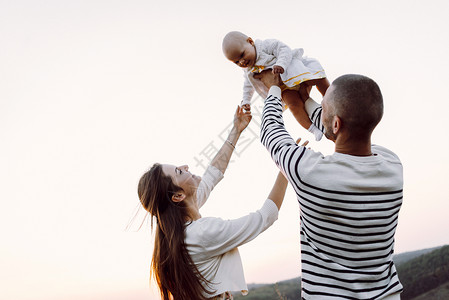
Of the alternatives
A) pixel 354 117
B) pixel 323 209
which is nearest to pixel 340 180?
pixel 323 209

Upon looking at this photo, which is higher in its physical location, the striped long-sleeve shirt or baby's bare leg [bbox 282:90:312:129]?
baby's bare leg [bbox 282:90:312:129]

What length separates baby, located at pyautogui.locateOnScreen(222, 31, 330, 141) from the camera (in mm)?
2770

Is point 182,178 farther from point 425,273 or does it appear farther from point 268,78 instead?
point 425,273

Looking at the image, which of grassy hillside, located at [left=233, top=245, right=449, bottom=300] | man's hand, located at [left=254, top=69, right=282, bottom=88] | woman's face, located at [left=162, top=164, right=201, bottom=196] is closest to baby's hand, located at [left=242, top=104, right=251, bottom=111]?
man's hand, located at [left=254, top=69, right=282, bottom=88]

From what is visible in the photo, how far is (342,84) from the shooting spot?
1777 millimetres

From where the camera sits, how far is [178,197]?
2646 mm

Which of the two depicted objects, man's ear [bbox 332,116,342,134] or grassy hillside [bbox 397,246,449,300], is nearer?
man's ear [bbox 332,116,342,134]

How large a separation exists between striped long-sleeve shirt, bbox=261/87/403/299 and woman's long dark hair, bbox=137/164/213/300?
771 mm

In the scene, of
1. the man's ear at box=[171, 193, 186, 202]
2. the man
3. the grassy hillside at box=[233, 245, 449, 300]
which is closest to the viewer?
the man

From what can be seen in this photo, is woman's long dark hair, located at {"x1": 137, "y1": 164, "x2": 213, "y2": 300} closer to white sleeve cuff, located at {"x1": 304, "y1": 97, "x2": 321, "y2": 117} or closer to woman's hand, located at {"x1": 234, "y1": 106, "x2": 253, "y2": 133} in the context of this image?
woman's hand, located at {"x1": 234, "y1": 106, "x2": 253, "y2": 133}

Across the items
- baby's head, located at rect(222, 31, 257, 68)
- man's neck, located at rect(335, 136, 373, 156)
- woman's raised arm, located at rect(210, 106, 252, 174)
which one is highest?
baby's head, located at rect(222, 31, 257, 68)

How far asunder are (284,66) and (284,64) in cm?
3

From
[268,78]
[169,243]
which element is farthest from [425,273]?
[169,243]

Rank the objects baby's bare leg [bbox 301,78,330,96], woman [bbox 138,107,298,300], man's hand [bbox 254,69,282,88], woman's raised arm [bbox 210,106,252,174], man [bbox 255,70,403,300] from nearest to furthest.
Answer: man [bbox 255,70,403,300], woman [bbox 138,107,298,300], man's hand [bbox 254,69,282,88], baby's bare leg [bbox 301,78,330,96], woman's raised arm [bbox 210,106,252,174]
